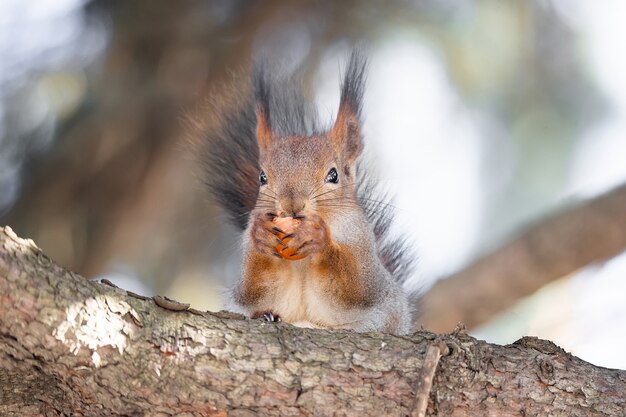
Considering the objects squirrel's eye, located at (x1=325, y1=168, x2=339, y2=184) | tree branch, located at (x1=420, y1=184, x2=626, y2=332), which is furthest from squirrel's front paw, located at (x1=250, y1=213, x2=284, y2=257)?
A: tree branch, located at (x1=420, y1=184, x2=626, y2=332)

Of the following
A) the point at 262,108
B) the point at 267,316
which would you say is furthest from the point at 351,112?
the point at 267,316

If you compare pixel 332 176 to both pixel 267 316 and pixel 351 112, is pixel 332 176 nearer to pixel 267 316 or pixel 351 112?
pixel 351 112

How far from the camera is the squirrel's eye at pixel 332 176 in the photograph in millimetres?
2866

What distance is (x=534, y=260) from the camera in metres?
3.96

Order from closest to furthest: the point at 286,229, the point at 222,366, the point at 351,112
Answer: the point at 222,366 → the point at 286,229 → the point at 351,112

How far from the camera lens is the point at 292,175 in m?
2.77

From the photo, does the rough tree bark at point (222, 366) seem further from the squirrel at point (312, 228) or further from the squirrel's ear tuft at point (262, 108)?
the squirrel's ear tuft at point (262, 108)

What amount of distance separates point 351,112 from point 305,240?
772mm

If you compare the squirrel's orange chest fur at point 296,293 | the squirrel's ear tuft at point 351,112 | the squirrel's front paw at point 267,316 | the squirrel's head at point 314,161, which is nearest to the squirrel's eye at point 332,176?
the squirrel's head at point 314,161

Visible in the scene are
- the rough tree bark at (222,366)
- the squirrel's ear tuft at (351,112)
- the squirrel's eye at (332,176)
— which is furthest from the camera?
the squirrel's ear tuft at (351,112)

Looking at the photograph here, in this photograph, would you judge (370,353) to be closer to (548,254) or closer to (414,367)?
→ (414,367)

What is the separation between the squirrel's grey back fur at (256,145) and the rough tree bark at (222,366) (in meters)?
1.18

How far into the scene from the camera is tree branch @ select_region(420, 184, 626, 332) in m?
3.88

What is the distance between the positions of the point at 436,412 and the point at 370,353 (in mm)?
204
